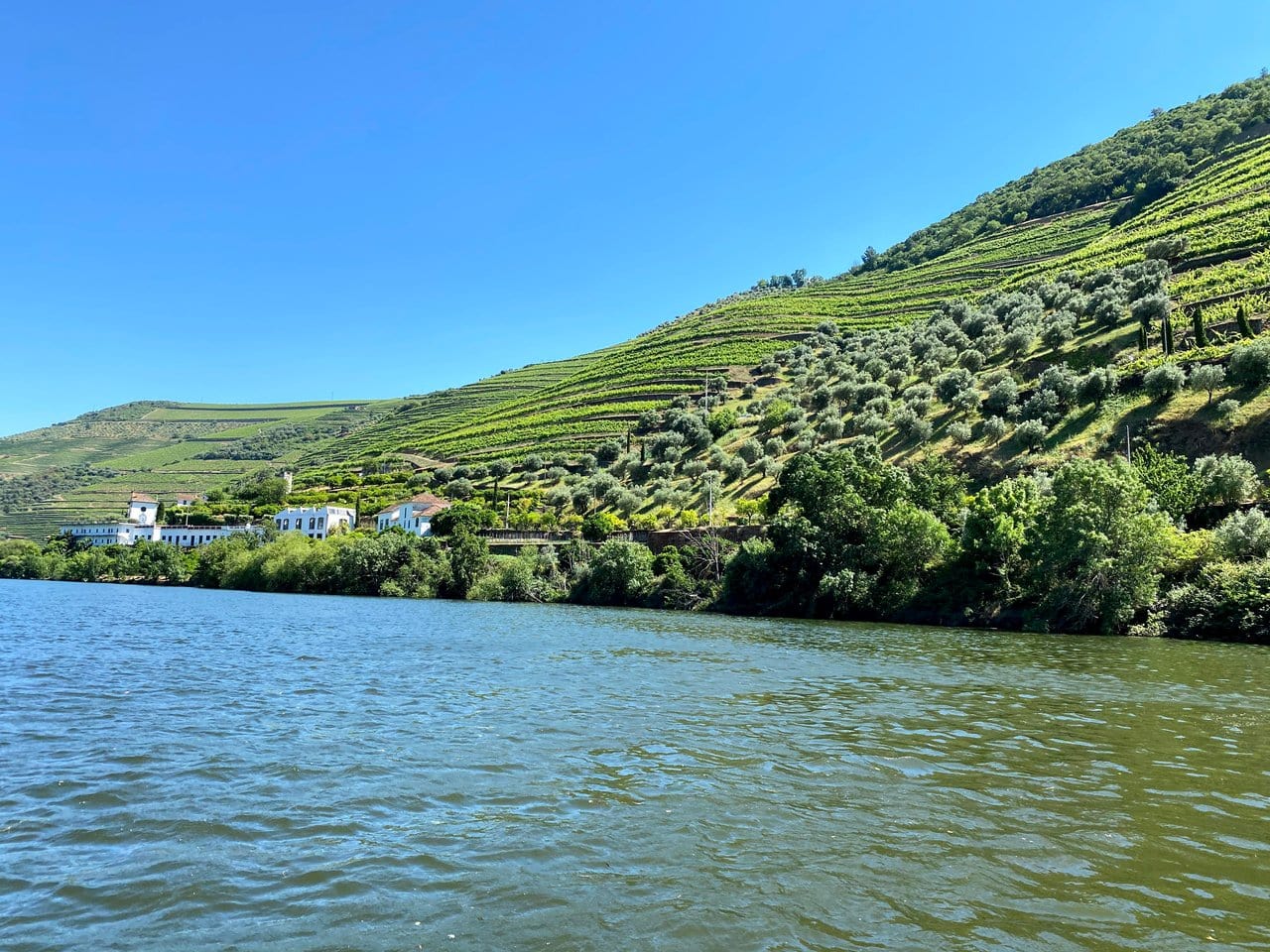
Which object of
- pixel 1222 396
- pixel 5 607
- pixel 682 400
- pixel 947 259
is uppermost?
pixel 947 259

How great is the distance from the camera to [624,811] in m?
9.88

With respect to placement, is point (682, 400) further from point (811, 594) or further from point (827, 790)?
→ point (827, 790)

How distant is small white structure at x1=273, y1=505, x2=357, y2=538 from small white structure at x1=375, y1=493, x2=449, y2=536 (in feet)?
28.9

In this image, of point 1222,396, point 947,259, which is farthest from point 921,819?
point 947,259

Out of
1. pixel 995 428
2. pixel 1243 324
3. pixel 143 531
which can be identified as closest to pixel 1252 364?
pixel 1243 324

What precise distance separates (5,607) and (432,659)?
122 ft

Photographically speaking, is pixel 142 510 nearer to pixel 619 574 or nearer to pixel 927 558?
pixel 619 574

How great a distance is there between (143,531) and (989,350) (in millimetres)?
139307

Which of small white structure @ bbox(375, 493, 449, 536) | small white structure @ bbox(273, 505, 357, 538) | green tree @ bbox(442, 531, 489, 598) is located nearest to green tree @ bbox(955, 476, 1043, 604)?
green tree @ bbox(442, 531, 489, 598)

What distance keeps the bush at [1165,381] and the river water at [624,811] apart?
44031 millimetres

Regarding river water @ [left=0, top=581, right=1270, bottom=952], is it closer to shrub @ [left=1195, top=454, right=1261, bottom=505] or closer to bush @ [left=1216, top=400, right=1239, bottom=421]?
shrub @ [left=1195, top=454, right=1261, bottom=505]

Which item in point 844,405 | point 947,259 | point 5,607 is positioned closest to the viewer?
point 5,607

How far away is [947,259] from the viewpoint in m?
166

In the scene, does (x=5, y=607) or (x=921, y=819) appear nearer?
(x=921, y=819)
